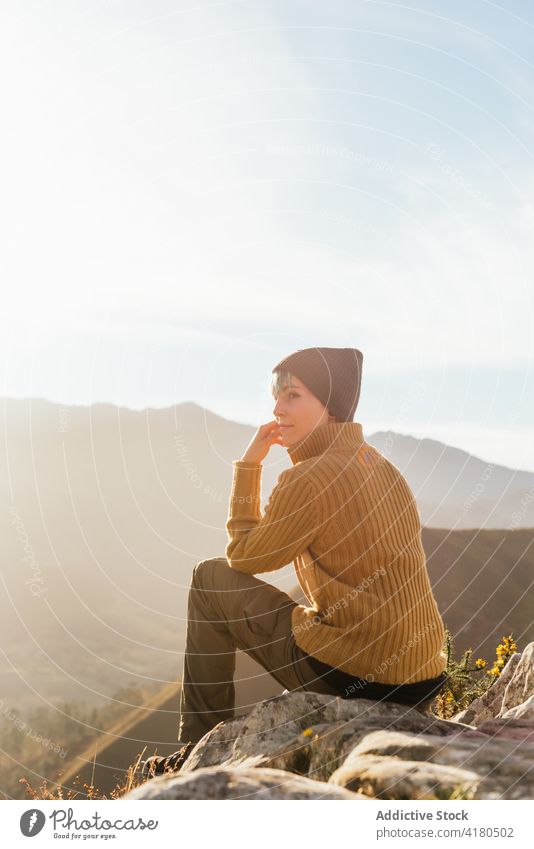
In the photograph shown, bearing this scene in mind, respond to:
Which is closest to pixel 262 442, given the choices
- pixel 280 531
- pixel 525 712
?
pixel 280 531

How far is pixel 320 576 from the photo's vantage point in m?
4.36

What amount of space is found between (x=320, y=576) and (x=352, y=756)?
1008mm

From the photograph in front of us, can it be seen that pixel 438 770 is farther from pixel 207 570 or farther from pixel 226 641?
pixel 207 570

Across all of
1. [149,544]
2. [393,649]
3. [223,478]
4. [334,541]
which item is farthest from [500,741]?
[149,544]

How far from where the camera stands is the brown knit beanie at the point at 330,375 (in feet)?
15.2

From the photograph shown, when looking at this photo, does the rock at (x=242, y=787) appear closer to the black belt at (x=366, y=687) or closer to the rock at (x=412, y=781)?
the rock at (x=412, y=781)

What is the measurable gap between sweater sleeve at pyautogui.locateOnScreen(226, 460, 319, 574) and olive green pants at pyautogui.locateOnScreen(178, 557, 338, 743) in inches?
7.0

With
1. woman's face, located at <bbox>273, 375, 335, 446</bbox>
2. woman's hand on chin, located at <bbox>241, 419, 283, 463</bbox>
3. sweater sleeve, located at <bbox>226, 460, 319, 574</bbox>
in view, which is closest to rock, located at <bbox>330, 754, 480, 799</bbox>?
sweater sleeve, located at <bbox>226, 460, 319, 574</bbox>

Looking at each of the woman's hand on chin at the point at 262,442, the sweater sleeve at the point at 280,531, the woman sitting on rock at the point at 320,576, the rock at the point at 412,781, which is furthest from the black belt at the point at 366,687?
the woman's hand on chin at the point at 262,442

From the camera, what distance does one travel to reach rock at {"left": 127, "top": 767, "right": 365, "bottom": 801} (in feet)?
10.7

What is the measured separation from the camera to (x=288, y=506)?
14.0 ft
